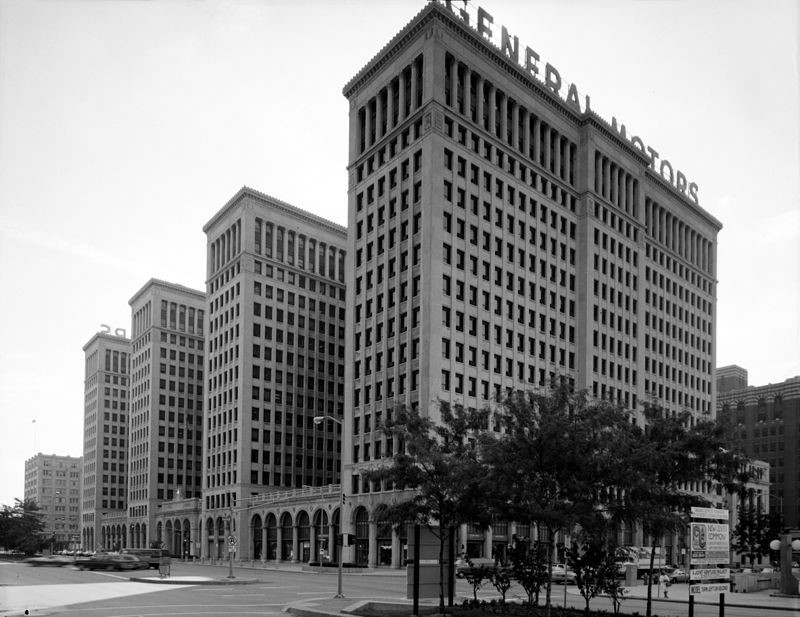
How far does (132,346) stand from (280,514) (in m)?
79.4

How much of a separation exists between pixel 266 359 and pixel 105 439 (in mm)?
82000

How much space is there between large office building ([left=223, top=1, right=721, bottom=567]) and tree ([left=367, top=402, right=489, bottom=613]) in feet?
144

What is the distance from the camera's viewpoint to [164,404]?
15575cm

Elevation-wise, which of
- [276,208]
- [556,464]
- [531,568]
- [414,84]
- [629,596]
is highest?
[414,84]

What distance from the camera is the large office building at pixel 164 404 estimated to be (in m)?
152

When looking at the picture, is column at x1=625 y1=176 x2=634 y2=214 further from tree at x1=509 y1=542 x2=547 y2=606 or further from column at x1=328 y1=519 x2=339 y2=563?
tree at x1=509 y1=542 x2=547 y2=606

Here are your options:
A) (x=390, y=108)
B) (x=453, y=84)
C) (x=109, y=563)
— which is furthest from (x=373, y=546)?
(x=453, y=84)

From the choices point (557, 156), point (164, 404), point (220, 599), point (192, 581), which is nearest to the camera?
point (220, 599)

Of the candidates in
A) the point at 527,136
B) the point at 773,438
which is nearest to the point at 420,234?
the point at 527,136

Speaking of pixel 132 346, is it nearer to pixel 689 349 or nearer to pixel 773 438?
pixel 689 349

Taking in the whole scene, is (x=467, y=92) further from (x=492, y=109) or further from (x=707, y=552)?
(x=707, y=552)

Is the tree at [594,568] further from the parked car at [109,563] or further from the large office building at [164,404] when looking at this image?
the large office building at [164,404]

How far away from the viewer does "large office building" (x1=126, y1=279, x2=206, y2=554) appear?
15188 centimetres

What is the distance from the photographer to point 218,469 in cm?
12231
